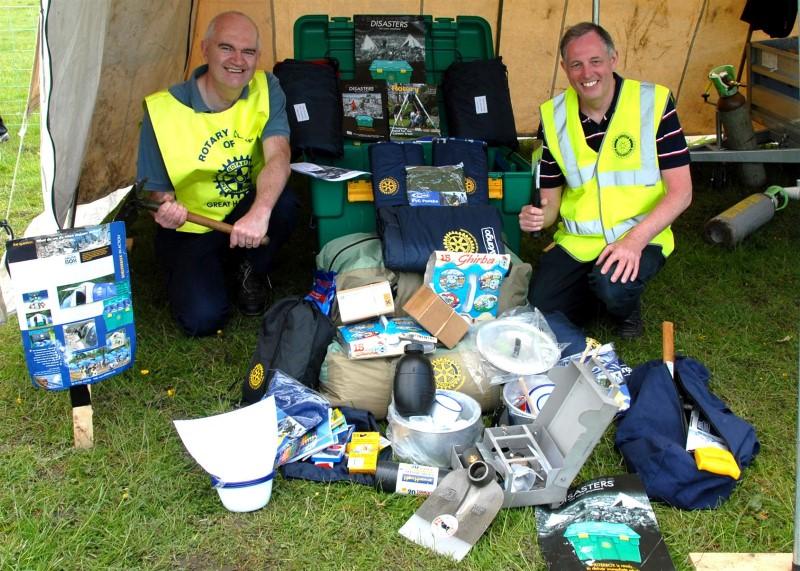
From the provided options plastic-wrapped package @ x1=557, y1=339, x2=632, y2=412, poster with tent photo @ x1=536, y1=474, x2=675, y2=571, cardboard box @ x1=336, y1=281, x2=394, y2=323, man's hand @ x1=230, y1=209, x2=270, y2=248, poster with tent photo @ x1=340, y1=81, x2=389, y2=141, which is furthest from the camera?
poster with tent photo @ x1=340, y1=81, x2=389, y2=141

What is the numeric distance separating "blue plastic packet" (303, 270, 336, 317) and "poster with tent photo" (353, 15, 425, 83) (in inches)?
63.0

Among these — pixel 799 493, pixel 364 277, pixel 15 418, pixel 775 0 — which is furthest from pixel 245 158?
pixel 775 0

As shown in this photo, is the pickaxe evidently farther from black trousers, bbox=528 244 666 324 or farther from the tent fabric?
black trousers, bbox=528 244 666 324

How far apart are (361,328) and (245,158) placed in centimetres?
106

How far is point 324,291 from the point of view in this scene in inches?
130

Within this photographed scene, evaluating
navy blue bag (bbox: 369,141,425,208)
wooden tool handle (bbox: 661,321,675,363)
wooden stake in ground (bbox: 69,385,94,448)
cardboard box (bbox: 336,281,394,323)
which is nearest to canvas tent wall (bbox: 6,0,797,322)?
wooden stake in ground (bbox: 69,385,94,448)

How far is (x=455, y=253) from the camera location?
3.07 metres

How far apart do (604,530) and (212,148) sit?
224 centimetres

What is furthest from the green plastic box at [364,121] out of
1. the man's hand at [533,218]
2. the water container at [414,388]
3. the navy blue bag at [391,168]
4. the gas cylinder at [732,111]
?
the gas cylinder at [732,111]

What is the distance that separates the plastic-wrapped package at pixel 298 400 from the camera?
101 inches

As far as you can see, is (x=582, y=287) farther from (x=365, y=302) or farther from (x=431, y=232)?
(x=365, y=302)

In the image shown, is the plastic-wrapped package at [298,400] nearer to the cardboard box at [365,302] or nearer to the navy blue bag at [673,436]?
the cardboard box at [365,302]

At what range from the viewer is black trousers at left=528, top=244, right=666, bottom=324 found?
3.20 meters

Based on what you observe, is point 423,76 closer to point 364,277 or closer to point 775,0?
point 364,277
